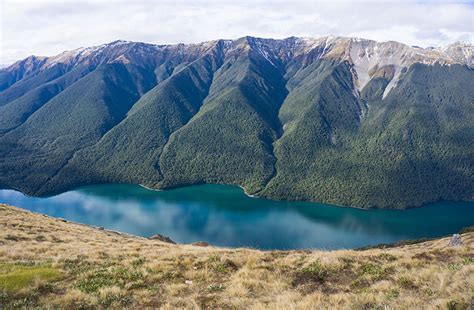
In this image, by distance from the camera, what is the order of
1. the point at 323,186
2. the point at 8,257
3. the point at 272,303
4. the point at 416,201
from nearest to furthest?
1. the point at 272,303
2. the point at 8,257
3. the point at 416,201
4. the point at 323,186

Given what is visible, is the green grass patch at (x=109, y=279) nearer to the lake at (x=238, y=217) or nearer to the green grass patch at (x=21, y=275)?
the green grass patch at (x=21, y=275)

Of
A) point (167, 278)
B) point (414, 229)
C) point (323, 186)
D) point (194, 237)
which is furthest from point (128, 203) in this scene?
point (167, 278)

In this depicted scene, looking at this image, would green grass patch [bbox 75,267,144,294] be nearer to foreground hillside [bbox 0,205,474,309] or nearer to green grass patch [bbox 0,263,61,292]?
foreground hillside [bbox 0,205,474,309]

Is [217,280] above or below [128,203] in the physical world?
above

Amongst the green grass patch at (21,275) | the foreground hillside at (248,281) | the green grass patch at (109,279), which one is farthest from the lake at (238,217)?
the green grass patch at (21,275)

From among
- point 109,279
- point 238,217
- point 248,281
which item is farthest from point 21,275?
point 238,217

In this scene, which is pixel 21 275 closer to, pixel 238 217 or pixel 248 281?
pixel 248 281

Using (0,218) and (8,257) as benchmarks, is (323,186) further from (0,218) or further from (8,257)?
(8,257)
